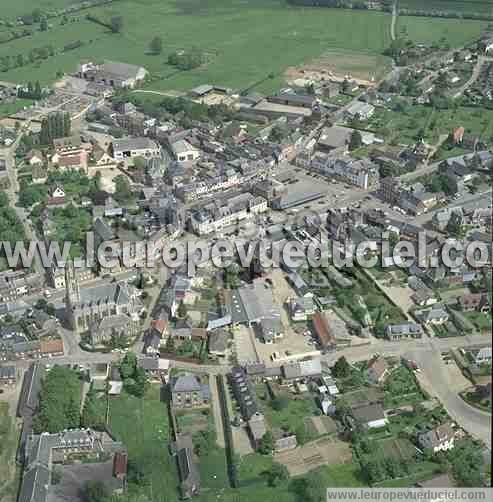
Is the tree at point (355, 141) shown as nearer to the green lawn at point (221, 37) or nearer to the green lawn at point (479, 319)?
the green lawn at point (221, 37)

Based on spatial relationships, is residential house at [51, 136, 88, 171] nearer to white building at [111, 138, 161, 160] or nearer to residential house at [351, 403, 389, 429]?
white building at [111, 138, 161, 160]

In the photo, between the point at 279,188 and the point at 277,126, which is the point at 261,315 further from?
the point at 277,126

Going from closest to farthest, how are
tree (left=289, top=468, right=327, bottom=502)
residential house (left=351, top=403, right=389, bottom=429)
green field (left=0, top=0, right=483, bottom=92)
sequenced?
1. tree (left=289, top=468, right=327, bottom=502)
2. residential house (left=351, top=403, right=389, bottom=429)
3. green field (left=0, top=0, right=483, bottom=92)

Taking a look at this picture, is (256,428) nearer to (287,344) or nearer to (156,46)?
(287,344)

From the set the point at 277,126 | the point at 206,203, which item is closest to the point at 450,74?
the point at 277,126

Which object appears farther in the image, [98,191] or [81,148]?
[81,148]

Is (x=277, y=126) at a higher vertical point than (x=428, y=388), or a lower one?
higher

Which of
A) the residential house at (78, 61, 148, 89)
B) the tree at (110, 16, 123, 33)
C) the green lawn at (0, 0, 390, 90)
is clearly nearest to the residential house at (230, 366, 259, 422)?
the green lawn at (0, 0, 390, 90)
